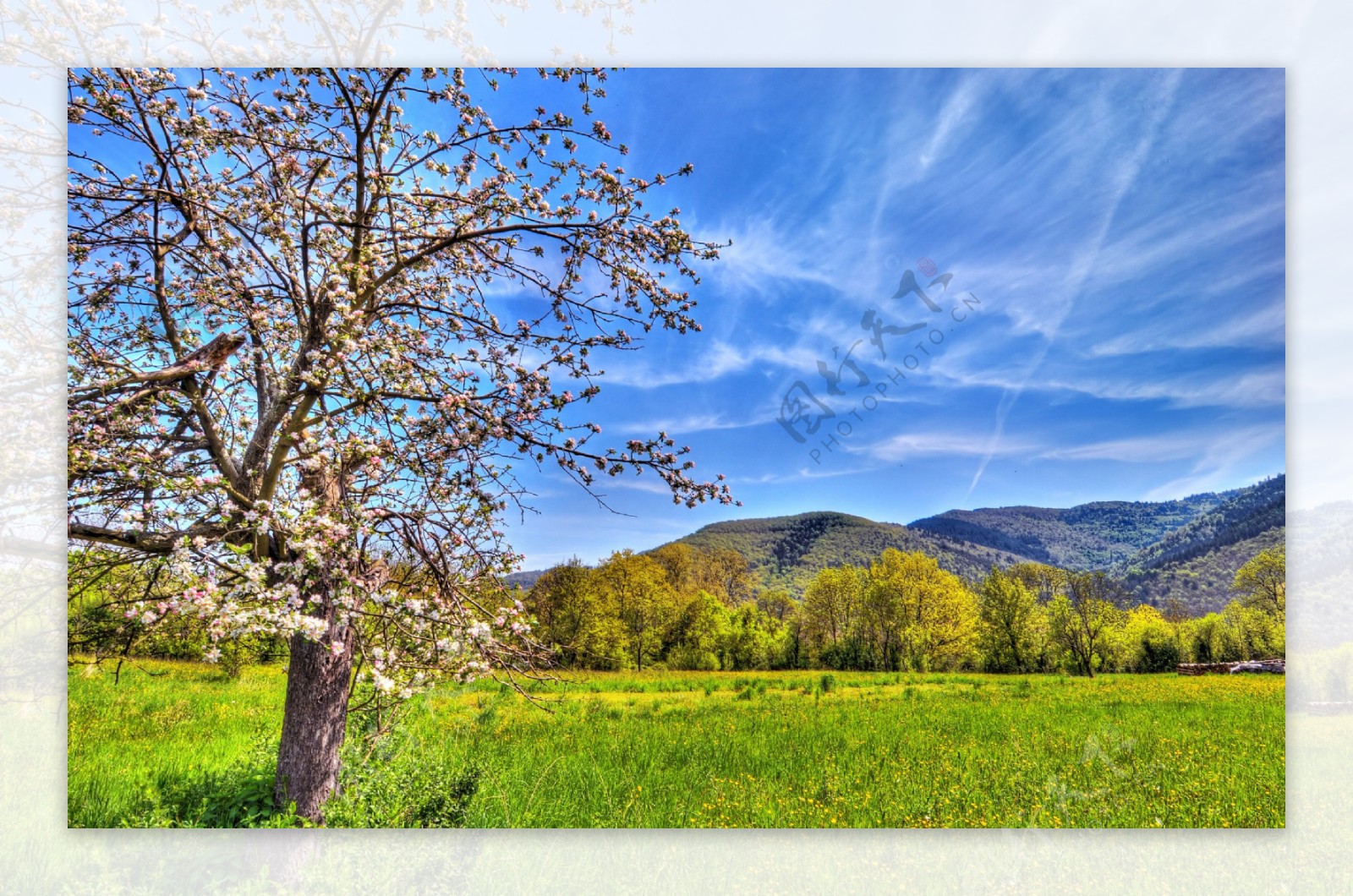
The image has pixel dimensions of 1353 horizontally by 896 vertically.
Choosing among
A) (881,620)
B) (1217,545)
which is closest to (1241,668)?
(1217,545)

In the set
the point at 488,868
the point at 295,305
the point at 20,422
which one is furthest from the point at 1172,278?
the point at 20,422

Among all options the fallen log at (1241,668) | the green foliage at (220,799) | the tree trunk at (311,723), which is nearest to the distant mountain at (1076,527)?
the fallen log at (1241,668)

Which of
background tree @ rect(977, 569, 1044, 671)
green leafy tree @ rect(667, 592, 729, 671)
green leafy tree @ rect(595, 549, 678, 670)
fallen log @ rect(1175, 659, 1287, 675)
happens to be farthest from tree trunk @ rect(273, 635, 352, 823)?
fallen log @ rect(1175, 659, 1287, 675)

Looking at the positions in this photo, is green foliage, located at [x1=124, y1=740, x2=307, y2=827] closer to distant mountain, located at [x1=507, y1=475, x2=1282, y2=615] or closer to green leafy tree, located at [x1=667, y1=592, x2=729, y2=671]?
distant mountain, located at [x1=507, y1=475, x2=1282, y2=615]

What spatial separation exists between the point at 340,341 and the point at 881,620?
10.9ft

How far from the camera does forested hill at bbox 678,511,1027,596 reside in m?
4.34

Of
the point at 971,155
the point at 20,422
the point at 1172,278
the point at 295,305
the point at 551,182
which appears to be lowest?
the point at 20,422

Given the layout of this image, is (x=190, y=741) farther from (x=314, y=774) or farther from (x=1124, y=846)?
(x=1124, y=846)

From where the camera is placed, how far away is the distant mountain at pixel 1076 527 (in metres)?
4.23

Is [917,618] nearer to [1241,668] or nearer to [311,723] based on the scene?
[1241,668]

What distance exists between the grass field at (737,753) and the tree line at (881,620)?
15cm

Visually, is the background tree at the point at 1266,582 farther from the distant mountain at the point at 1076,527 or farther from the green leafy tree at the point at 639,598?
the green leafy tree at the point at 639,598

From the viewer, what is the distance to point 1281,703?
4316 millimetres

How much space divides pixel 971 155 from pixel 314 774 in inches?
193
